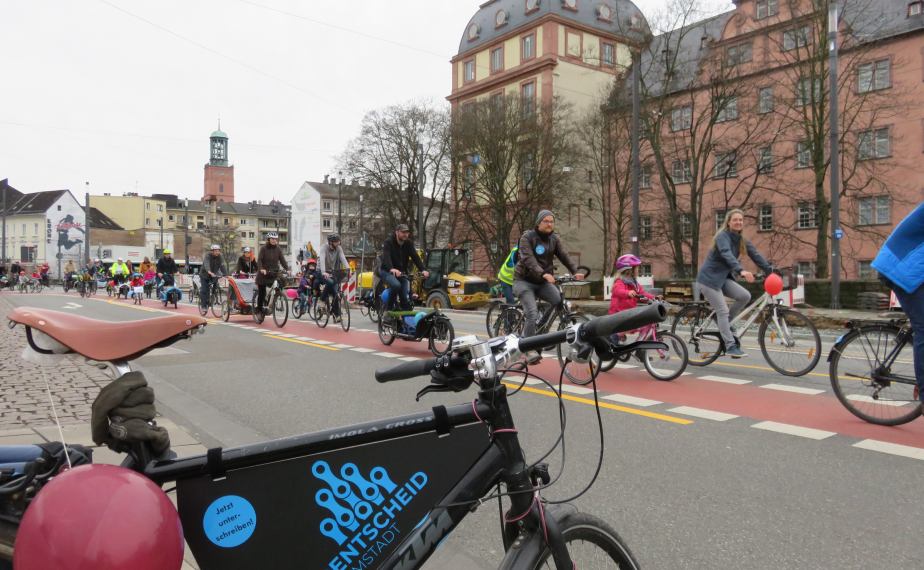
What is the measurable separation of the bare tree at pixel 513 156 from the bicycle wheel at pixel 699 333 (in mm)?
29933

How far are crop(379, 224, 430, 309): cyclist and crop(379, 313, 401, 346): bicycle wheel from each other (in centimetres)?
23

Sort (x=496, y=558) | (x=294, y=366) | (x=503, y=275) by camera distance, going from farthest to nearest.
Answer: (x=503, y=275)
(x=294, y=366)
(x=496, y=558)

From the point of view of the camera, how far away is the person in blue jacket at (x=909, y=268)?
463 centimetres

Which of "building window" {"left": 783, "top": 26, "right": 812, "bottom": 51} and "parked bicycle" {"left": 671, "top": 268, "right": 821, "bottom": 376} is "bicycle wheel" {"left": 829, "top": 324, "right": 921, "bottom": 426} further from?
"building window" {"left": 783, "top": 26, "right": 812, "bottom": 51}

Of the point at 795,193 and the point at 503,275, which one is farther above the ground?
the point at 795,193

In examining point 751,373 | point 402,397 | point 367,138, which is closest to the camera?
point 402,397

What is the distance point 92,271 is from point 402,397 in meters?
35.4

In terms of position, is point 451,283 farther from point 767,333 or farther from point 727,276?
point 767,333

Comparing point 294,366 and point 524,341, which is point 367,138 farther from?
point 524,341

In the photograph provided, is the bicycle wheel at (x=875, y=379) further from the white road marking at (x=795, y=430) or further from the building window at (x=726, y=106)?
the building window at (x=726, y=106)

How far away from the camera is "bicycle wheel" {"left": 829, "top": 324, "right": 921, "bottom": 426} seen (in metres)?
5.50

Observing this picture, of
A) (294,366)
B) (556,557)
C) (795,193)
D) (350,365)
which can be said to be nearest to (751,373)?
(350,365)

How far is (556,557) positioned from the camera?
5.98ft

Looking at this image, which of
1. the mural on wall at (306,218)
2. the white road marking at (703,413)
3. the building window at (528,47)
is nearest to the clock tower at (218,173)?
the mural on wall at (306,218)
